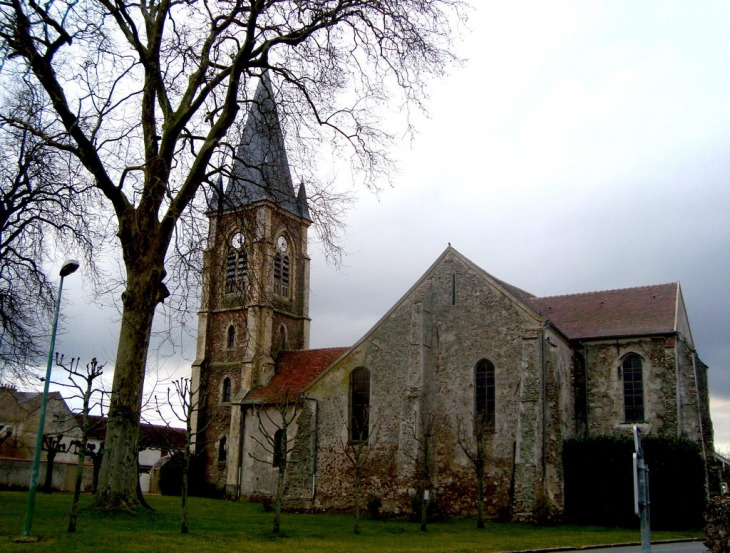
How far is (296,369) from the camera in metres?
40.2

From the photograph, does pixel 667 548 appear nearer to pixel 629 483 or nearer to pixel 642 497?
pixel 629 483

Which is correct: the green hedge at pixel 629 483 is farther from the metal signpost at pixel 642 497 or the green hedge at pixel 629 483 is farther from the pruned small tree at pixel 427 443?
the metal signpost at pixel 642 497

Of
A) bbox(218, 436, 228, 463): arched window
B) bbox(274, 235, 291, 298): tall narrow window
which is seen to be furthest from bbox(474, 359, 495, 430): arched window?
bbox(274, 235, 291, 298): tall narrow window

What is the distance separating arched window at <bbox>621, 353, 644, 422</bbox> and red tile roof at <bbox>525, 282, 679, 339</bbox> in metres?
1.21

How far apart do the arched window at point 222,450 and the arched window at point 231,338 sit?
5547mm

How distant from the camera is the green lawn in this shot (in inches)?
527

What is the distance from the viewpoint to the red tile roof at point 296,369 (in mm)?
37969

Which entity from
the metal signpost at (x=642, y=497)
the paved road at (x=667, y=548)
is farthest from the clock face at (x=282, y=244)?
the metal signpost at (x=642, y=497)

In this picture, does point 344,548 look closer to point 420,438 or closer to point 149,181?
point 149,181

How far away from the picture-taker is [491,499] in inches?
1004

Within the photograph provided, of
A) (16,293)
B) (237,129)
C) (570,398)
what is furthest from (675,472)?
(16,293)

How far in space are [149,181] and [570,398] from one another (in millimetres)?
18823

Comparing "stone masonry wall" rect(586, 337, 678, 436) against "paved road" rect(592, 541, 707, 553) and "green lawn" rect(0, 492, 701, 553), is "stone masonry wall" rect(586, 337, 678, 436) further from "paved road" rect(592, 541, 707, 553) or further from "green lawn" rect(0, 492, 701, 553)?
"paved road" rect(592, 541, 707, 553)

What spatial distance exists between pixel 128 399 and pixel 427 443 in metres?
13.0
